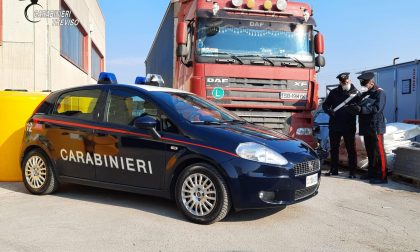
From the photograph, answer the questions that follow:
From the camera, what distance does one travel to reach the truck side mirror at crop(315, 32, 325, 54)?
28.3ft

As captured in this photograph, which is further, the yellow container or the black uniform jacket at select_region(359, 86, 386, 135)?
the black uniform jacket at select_region(359, 86, 386, 135)

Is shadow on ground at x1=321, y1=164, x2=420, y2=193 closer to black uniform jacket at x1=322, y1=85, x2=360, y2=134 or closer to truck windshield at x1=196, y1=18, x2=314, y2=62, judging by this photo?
black uniform jacket at x1=322, y1=85, x2=360, y2=134

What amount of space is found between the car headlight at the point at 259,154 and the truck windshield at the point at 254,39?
12.9ft

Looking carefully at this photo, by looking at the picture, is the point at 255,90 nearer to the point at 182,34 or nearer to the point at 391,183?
the point at 182,34

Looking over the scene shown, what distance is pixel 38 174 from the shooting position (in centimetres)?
587

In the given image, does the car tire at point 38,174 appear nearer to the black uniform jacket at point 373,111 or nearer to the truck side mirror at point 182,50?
the truck side mirror at point 182,50

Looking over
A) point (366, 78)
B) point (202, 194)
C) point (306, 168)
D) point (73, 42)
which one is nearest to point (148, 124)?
point (202, 194)

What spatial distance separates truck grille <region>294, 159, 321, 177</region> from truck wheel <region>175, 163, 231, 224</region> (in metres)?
0.81

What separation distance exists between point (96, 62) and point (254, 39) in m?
30.0

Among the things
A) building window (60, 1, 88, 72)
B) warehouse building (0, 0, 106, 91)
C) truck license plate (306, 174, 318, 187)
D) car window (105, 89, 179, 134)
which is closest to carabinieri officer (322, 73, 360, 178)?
truck license plate (306, 174, 318, 187)

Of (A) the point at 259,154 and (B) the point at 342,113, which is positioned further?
(B) the point at 342,113

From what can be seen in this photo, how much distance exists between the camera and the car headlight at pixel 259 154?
450 cm

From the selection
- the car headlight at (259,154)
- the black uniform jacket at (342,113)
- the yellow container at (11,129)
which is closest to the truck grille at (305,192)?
the car headlight at (259,154)

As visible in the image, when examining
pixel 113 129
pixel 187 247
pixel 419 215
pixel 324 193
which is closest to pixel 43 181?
pixel 113 129
